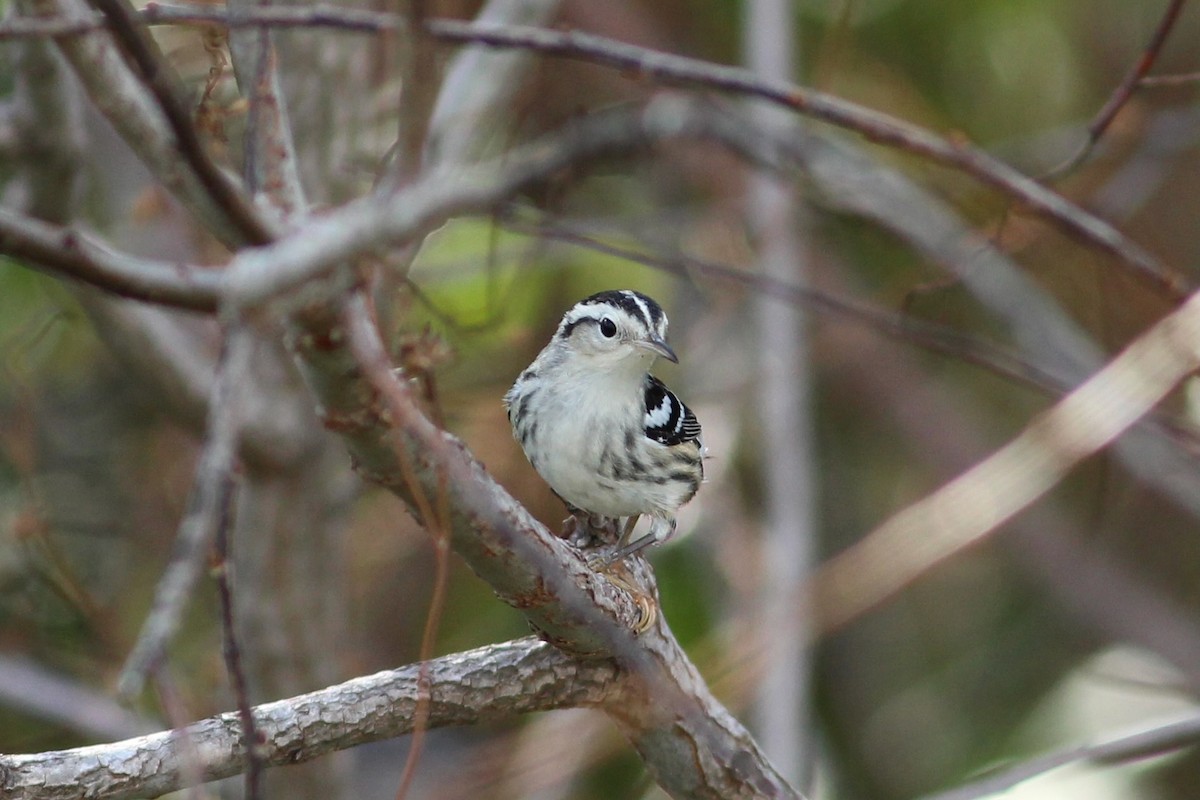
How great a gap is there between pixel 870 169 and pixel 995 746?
7.86 feet

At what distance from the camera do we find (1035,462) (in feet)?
11.7

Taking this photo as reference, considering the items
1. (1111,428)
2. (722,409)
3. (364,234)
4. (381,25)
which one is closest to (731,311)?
(722,409)

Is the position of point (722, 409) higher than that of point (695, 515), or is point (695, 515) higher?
point (722, 409)

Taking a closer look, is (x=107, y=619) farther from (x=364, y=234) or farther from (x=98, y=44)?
(x=364, y=234)

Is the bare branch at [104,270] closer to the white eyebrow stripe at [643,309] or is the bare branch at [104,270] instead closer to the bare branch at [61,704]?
the white eyebrow stripe at [643,309]

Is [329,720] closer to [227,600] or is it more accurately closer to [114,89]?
[227,600]

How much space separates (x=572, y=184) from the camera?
12.2 ft

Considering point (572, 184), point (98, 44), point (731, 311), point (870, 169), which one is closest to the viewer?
point (98, 44)

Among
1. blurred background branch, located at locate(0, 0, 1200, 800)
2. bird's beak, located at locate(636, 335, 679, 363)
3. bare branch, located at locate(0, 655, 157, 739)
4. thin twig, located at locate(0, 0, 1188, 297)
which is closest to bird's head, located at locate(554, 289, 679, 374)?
bird's beak, located at locate(636, 335, 679, 363)

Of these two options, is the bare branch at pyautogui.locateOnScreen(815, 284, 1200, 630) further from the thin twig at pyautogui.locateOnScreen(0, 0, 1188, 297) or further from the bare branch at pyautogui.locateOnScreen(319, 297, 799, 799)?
the bare branch at pyautogui.locateOnScreen(319, 297, 799, 799)

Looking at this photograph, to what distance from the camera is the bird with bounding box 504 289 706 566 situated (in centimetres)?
286

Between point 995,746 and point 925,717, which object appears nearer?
point 995,746

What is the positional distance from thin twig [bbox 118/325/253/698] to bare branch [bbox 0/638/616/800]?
33.0 inches

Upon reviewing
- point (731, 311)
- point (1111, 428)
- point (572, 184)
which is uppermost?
point (731, 311)
